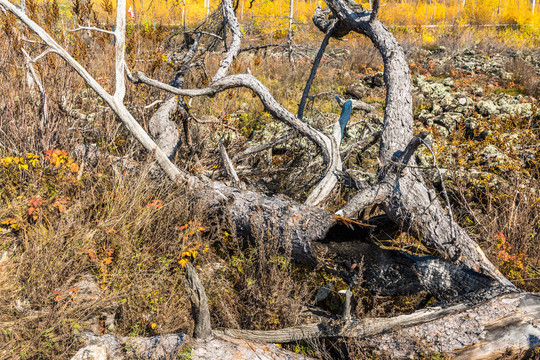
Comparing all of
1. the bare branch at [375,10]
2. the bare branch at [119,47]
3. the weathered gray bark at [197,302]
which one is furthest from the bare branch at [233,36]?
the weathered gray bark at [197,302]

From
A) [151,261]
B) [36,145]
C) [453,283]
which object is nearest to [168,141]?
[36,145]

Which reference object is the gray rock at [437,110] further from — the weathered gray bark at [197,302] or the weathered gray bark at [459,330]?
the weathered gray bark at [197,302]

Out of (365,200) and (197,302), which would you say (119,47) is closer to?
(197,302)

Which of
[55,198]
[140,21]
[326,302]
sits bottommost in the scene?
[326,302]

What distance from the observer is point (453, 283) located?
2.54 meters

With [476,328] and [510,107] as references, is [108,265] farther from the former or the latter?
[510,107]

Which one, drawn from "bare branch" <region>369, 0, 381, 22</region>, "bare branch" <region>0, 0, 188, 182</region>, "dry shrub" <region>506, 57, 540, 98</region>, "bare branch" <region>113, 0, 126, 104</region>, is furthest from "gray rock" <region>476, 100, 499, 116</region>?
"bare branch" <region>113, 0, 126, 104</region>

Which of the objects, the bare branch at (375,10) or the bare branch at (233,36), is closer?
the bare branch at (375,10)

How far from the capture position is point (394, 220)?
122 inches

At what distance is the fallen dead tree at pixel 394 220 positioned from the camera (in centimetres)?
220

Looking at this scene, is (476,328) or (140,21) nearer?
(476,328)

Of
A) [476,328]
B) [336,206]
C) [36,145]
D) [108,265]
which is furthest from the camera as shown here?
[336,206]

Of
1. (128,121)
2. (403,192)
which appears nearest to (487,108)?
(403,192)

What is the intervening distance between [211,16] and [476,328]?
554 centimetres
